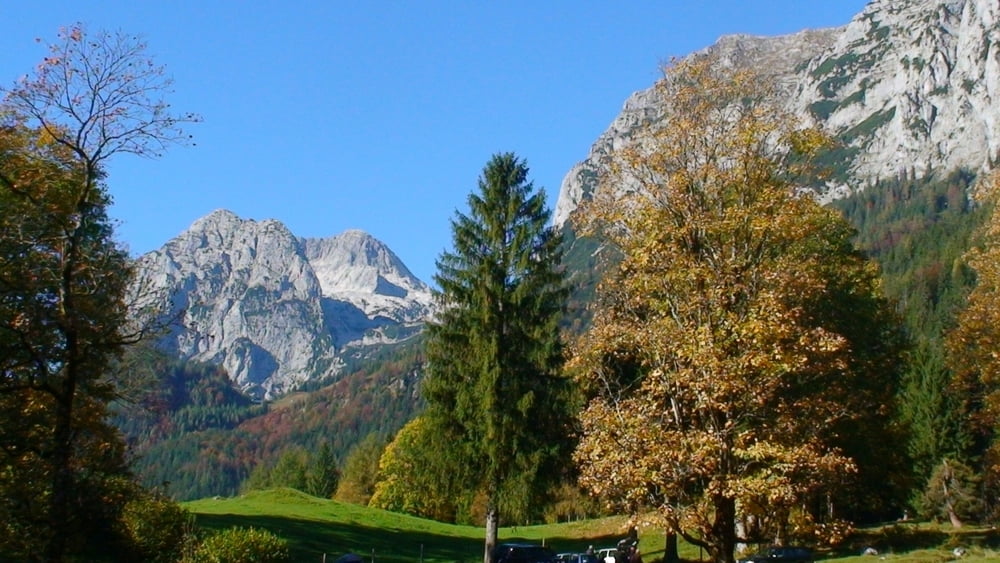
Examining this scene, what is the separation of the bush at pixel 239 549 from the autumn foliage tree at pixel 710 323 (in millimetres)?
12231

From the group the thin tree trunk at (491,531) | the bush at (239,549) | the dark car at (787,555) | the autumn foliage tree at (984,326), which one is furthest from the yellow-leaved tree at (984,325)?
the bush at (239,549)

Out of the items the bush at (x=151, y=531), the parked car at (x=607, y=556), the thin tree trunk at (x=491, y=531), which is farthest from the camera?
the parked car at (x=607, y=556)

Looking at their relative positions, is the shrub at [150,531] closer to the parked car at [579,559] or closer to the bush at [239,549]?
the bush at [239,549]

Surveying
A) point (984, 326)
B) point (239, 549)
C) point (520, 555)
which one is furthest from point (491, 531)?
point (984, 326)

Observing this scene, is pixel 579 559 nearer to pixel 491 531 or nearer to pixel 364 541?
pixel 491 531

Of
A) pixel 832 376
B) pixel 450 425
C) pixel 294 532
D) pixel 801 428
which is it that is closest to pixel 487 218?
pixel 450 425

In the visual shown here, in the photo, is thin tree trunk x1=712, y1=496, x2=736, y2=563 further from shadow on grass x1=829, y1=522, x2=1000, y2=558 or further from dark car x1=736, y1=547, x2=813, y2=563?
shadow on grass x1=829, y1=522, x2=1000, y2=558

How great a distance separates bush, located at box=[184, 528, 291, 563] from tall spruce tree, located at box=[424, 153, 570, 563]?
8.45 m

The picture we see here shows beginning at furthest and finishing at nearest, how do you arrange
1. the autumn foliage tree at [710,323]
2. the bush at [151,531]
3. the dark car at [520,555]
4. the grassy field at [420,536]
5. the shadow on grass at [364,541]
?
the shadow on grass at [364,541]
the dark car at [520,555]
the grassy field at [420,536]
the bush at [151,531]
the autumn foliage tree at [710,323]

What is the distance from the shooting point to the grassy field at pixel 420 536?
33.1 meters

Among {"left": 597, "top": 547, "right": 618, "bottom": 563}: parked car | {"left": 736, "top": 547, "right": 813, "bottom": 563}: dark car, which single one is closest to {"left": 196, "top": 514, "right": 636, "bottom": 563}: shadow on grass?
{"left": 597, "top": 547, "right": 618, "bottom": 563}: parked car

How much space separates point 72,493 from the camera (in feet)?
54.7

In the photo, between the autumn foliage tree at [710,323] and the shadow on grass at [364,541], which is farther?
the shadow on grass at [364,541]

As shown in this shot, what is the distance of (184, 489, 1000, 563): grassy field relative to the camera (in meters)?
33.1
